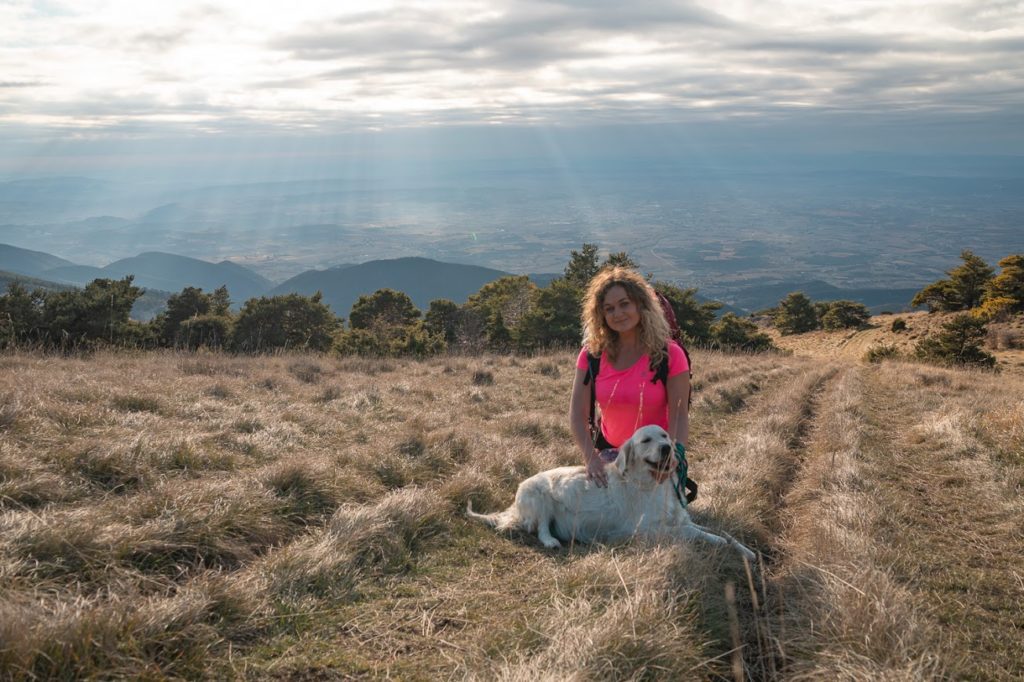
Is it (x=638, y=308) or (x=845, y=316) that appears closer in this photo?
(x=638, y=308)

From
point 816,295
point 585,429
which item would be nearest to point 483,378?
point 585,429

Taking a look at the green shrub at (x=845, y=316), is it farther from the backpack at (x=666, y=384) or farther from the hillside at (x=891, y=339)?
the backpack at (x=666, y=384)

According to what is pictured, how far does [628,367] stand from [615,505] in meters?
1.11

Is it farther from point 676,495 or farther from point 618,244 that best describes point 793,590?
point 618,244

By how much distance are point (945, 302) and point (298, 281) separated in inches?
6412

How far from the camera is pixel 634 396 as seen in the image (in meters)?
4.89

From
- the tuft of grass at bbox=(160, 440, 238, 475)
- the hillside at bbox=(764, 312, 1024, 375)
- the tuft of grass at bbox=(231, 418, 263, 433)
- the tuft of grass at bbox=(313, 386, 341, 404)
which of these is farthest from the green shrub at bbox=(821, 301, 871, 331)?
the tuft of grass at bbox=(160, 440, 238, 475)

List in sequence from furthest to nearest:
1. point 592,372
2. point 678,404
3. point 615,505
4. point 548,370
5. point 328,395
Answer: point 548,370 → point 328,395 → point 592,372 → point 678,404 → point 615,505

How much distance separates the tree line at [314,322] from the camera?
1631 cm

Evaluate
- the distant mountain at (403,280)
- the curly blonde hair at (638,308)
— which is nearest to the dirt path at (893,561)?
the curly blonde hair at (638,308)

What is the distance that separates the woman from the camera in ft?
15.9

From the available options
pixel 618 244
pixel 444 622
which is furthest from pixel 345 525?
pixel 618 244

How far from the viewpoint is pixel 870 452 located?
7004mm

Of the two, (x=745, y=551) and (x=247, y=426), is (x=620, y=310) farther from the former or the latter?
(x=247, y=426)
